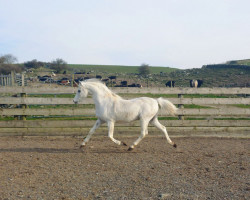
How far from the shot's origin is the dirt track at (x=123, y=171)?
161 inches

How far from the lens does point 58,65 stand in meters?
60.3

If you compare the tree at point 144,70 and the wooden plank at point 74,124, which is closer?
the wooden plank at point 74,124

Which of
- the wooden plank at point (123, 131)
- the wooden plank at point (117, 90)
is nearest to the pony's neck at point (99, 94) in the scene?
the wooden plank at point (117, 90)

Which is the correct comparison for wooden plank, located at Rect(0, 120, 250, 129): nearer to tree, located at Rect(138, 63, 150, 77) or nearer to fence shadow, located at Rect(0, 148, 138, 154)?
fence shadow, located at Rect(0, 148, 138, 154)

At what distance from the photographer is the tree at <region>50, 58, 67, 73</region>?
60.0 metres

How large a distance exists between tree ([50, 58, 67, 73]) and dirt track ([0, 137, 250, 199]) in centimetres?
5313

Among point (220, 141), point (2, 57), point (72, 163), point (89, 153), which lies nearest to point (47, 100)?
point (89, 153)

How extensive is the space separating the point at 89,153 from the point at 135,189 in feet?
9.47

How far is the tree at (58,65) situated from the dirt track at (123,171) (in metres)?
53.1

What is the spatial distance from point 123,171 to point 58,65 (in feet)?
188

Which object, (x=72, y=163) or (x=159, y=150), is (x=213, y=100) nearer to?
(x=159, y=150)

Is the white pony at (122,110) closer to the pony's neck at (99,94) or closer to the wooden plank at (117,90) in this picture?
the pony's neck at (99,94)

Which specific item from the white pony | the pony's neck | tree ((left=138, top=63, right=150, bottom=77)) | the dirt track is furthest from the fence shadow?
tree ((left=138, top=63, right=150, bottom=77))

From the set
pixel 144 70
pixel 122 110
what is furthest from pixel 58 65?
Answer: pixel 122 110
